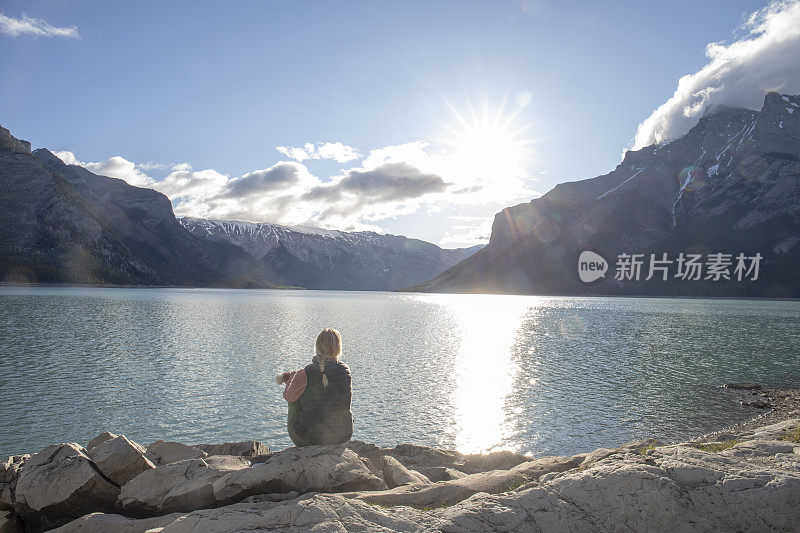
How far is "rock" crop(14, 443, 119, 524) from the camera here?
10812 millimetres

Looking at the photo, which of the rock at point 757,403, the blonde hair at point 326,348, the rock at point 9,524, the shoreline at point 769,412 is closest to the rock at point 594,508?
the rock at point 9,524

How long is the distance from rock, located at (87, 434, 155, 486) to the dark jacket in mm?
4879

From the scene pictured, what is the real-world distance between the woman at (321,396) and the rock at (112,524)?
3.16m

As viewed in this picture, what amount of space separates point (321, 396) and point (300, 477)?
1848mm

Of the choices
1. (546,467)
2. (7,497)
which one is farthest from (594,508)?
(7,497)

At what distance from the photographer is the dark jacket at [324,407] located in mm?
11047

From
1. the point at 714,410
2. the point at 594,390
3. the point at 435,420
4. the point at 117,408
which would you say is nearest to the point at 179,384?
the point at 117,408

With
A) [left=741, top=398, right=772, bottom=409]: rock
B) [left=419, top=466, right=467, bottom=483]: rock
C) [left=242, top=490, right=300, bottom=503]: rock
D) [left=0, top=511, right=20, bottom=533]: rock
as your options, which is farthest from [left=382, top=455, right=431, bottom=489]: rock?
[left=741, top=398, right=772, bottom=409]: rock

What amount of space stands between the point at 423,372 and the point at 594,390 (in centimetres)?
1390

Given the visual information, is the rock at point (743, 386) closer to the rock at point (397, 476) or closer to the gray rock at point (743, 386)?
the gray rock at point (743, 386)

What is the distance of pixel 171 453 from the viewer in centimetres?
1519

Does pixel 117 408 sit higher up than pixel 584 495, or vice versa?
pixel 584 495

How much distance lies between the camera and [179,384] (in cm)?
3284

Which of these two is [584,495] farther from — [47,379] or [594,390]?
[47,379]
